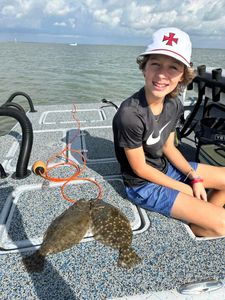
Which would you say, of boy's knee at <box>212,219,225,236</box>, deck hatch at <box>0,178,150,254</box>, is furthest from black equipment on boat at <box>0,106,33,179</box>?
boy's knee at <box>212,219,225,236</box>

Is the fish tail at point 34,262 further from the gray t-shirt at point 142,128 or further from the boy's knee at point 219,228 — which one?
the boy's knee at point 219,228

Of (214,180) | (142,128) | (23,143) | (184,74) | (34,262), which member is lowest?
(34,262)

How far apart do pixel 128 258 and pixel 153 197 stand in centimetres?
61

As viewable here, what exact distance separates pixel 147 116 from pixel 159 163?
570 millimetres

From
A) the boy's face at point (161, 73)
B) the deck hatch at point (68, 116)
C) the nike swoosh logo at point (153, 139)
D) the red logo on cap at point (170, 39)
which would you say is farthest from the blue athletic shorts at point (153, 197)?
the deck hatch at point (68, 116)

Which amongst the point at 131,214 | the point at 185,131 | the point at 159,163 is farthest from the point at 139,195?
the point at 185,131

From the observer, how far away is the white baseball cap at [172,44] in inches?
Result: 78.5

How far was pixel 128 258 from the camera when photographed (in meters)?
1.83

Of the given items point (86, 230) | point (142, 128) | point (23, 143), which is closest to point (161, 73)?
point (142, 128)

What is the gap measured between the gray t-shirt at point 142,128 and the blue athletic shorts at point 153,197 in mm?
66

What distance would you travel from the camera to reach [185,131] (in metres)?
4.04

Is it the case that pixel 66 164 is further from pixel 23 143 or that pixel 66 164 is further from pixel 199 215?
pixel 199 215

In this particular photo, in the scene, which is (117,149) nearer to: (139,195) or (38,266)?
(139,195)

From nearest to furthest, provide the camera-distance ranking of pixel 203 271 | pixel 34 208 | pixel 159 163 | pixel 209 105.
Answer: pixel 203 271, pixel 34 208, pixel 159 163, pixel 209 105
